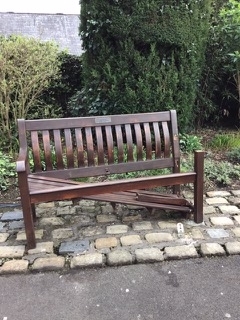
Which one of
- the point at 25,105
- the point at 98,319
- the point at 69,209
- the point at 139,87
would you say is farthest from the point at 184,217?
the point at 25,105

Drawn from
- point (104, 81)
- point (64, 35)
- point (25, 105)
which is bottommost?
point (25, 105)

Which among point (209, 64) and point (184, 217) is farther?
point (209, 64)

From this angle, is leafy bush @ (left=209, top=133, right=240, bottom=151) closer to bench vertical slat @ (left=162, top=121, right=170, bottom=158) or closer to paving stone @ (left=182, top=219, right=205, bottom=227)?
bench vertical slat @ (left=162, top=121, right=170, bottom=158)

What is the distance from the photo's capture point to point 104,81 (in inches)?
177

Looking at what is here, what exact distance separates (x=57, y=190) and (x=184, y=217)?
48.4 inches

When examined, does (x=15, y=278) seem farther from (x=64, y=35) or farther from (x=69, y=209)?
(x=64, y=35)

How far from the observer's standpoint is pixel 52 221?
3.00m

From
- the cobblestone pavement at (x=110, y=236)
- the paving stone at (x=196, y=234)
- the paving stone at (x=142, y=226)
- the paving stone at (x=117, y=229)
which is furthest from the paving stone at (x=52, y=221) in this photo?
the paving stone at (x=196, y=234)

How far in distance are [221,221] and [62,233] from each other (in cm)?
140

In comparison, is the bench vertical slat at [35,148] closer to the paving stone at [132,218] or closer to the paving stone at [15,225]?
the paving stone at [15,225]

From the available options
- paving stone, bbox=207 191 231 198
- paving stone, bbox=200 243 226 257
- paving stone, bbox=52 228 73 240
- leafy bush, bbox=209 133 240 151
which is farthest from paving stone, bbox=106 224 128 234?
leafy bush, bbox=209 133 240 151

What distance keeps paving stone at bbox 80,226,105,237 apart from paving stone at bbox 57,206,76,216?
1.21 ft

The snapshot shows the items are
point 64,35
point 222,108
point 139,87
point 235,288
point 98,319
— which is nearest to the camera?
point 98,319

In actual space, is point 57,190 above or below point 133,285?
above
